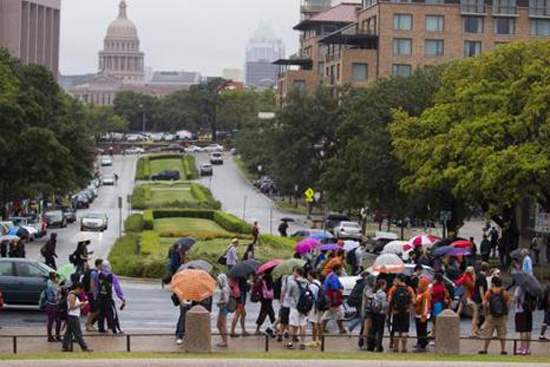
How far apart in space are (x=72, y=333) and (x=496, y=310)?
850 cm

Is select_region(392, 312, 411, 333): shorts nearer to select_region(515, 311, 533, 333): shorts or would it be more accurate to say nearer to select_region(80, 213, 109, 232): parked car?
select_region(515, 311, 533, 333): shorts

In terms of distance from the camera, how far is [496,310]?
2695 cm

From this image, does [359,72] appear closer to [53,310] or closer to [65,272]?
[65,272]

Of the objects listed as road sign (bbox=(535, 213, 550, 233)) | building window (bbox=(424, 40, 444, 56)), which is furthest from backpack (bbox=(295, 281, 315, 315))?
building window (bbox=(424, 40, 444, 56))

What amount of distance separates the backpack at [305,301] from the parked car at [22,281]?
800 centimetres

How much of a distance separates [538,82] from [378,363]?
2728cm

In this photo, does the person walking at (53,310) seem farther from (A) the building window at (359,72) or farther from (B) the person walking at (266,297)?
(A) the building window at (359,72)

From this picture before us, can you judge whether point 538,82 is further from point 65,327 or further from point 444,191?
point 65,327

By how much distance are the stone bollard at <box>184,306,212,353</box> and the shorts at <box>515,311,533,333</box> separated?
6.69 metres

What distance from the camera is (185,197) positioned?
360 feet

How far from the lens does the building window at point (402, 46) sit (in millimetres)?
112625

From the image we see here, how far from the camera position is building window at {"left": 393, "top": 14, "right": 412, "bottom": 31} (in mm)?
112188

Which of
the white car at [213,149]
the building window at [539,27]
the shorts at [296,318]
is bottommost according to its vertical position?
the shorts at [296,318]

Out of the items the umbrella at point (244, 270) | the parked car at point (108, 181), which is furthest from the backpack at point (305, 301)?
the parked car at point (108, 181)
